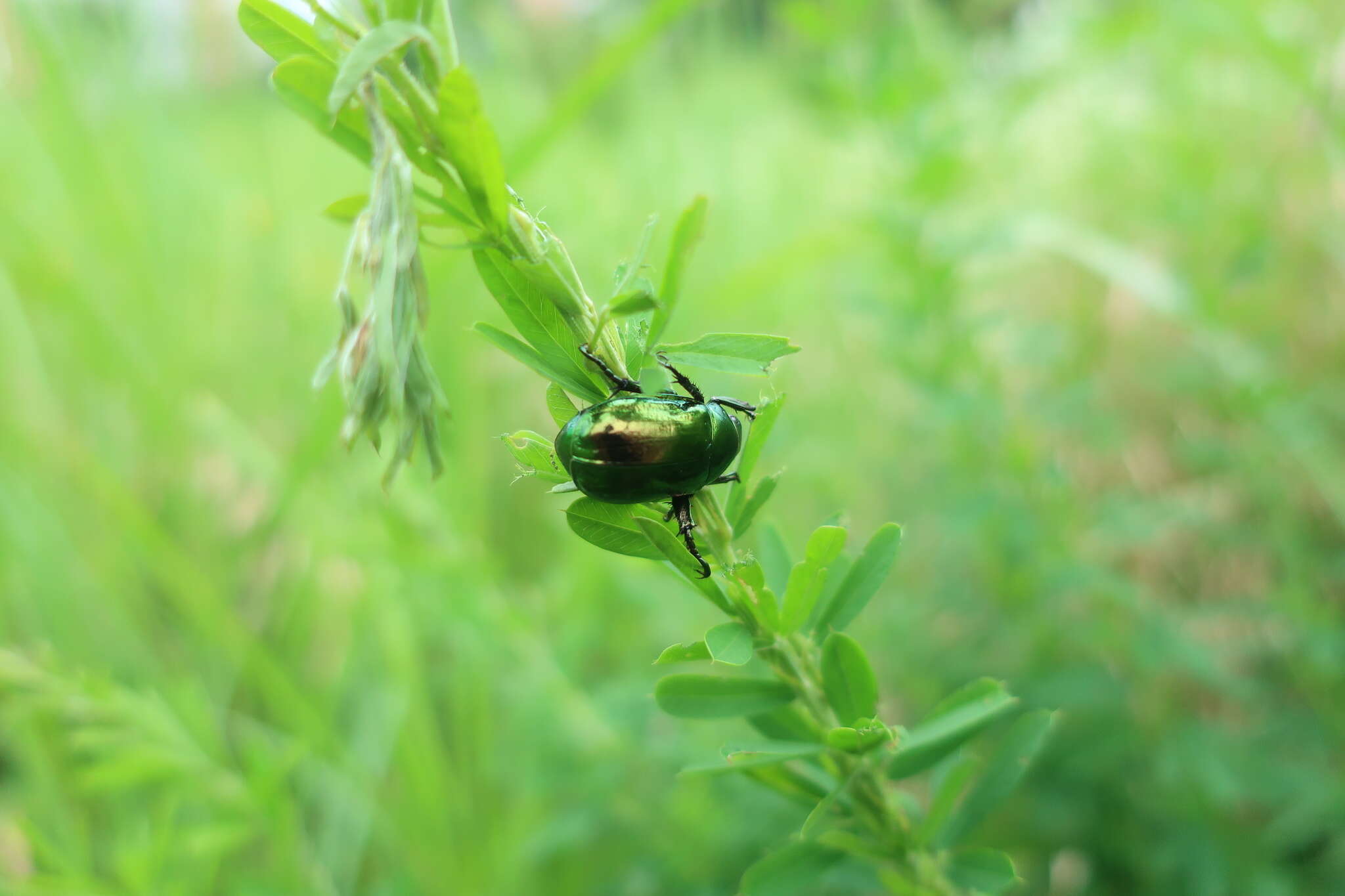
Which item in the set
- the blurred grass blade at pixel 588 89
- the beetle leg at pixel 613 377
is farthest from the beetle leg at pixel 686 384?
the blurred grass blade at pixel 588 89

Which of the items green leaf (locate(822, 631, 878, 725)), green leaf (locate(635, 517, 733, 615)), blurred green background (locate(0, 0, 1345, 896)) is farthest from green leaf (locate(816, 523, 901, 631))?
blurred green background (locate(0, 0, 1345, 896))

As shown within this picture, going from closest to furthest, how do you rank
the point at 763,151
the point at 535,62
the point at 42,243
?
1. the point at 42,243
2. the point at 535,62
3. the point at 763,151

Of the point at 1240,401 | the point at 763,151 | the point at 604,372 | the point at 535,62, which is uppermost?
the point at 535,62

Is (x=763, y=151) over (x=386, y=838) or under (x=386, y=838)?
A: over

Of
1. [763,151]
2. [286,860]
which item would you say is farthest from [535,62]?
[286,860]

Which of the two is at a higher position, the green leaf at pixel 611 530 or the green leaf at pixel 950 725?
the green leaf at pixel 611 530

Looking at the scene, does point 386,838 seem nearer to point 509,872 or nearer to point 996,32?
point 509,872

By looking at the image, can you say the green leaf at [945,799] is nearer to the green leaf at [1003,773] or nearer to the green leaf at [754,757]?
the green leaf at [1003,773]
